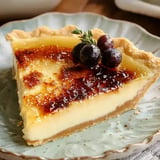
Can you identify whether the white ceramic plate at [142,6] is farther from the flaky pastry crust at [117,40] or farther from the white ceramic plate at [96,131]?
the flaky pastry crust at [117,40]

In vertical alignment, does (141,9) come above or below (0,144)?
above

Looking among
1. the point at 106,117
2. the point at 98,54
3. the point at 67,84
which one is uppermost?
the point at 98,54

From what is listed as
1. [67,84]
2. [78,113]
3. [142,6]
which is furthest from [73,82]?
[142,6]

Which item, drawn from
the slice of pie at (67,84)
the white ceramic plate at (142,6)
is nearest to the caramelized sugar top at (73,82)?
the slice of pie at (67,84)

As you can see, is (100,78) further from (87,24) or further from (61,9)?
(61,9)

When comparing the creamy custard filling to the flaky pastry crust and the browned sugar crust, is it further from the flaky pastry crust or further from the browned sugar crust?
the flaky pastry crust

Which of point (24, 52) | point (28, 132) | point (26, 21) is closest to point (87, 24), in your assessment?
point (26, 21)

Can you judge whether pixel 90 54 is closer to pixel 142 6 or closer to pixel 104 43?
pixel 104 43
